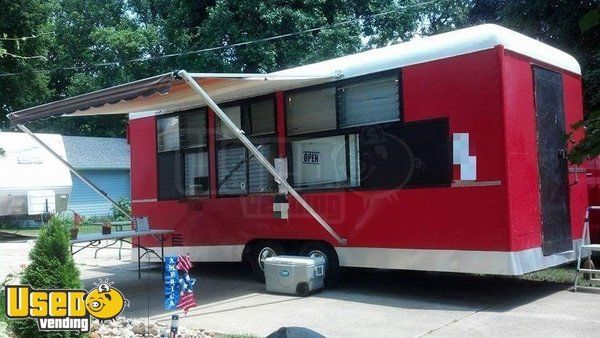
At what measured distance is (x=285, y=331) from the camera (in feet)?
9.51

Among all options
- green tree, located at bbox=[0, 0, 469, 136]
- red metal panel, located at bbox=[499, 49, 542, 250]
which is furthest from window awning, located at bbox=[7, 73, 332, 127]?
green tree, located at bbox=[0, 0, 469, 136]

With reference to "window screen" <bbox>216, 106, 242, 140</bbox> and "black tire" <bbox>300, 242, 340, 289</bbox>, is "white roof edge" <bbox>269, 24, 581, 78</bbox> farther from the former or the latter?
"black tire" <bbox>300, 242, 340, 289</bbox>

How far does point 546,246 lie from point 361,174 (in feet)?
7.86

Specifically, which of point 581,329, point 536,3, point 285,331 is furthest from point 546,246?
point 536,3

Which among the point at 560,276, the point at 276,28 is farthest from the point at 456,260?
the point at 276,28

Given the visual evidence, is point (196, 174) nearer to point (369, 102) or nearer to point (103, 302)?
point (369, 102)

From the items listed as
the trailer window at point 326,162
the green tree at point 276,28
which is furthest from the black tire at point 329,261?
the green tree at point 276,28

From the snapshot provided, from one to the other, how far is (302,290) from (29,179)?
13.7 meters

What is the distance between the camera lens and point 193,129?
9.99 metres

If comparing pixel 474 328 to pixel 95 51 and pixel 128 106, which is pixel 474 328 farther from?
pixel 95 51

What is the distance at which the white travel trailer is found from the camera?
18453 millimetres

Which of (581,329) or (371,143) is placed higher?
(371,143)

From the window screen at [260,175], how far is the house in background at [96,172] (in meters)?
19.5

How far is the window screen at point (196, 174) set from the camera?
9836 mm
